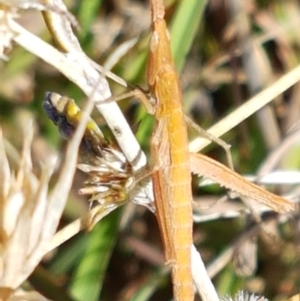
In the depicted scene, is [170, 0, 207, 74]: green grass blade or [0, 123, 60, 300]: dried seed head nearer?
[0, 123, 60, 300]: dried seed head

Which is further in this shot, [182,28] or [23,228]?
[182,28]

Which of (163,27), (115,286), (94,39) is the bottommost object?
(115,286)

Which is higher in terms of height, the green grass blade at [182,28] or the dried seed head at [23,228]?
the green grass blade at [182,28]

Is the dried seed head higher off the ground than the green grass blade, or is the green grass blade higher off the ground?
the green grass blade

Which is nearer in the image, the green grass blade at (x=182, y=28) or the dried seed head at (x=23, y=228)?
the dried seed head at (x=23, y=228)

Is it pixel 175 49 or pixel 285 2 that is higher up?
pixel 285 2

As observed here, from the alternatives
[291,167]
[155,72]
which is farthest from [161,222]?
[291,167]

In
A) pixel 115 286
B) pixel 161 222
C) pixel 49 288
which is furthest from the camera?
pixel 115 286

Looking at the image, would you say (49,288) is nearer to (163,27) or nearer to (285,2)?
(163,27)

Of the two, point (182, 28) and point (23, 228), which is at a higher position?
point (182, 28)

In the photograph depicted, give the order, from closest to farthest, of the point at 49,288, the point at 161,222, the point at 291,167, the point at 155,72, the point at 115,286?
the point at 161,222 → the point at 155,72 → the point at 49,288 → the point at 291,167 → the point at 115,286

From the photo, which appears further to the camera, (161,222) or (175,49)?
(175,49)
